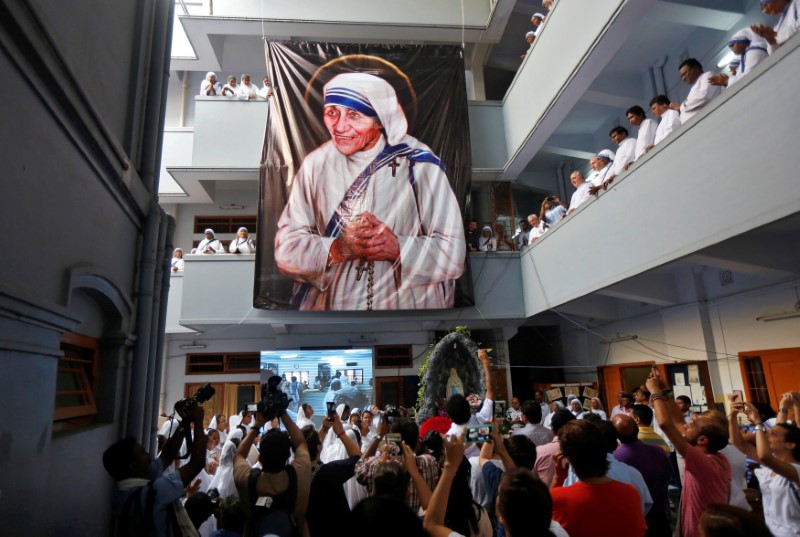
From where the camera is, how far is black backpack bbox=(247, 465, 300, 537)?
243 cm

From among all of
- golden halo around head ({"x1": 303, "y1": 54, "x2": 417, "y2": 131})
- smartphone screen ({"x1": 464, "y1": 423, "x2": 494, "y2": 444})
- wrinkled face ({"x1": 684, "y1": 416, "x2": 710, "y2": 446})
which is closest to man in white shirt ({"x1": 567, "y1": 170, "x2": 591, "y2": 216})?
golden halo around head ({"x1": 303, "y1": 54, "x2": 417, "y2": 131})

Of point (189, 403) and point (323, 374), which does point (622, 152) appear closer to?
point (189, 403)

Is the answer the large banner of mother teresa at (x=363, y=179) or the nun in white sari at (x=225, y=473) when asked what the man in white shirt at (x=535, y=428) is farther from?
the large banner of mother teresa at (x=363, y=179)

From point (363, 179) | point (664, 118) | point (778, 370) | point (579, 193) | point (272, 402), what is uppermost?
point (363, 179)

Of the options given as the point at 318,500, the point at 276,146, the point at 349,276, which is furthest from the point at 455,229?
the point at 318,500

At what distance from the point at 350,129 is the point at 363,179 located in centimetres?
108

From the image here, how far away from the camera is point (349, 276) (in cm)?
955

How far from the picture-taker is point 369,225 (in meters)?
9.68

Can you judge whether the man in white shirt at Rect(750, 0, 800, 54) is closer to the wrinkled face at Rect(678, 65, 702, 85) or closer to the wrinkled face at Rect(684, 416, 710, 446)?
the wrinkled face at Rect(678, 65, 702, 85)

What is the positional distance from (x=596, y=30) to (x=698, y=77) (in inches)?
74.4

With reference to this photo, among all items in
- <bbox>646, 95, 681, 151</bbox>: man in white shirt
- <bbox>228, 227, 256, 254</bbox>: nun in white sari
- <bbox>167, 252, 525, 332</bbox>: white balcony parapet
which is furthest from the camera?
<bbox>228, 227, 256, 254</bbox>: nun in white sari

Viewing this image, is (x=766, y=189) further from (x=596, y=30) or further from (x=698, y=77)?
(x=596, y=30)

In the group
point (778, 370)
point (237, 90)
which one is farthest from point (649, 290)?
point (237, 90)

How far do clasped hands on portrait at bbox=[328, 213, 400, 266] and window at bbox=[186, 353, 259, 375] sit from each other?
3.80 m
